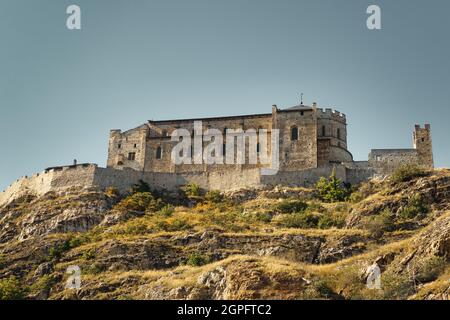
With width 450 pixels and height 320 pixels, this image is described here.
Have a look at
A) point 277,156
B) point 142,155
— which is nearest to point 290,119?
point 277,156

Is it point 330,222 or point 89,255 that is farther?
point 330,222

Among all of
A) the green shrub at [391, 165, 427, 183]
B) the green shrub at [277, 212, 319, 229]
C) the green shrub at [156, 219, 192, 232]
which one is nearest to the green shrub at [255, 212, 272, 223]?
the green shrub at [277, 212, 319, 229]

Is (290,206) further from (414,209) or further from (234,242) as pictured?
(414,209)

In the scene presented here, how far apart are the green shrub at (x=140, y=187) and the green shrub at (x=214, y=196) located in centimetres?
522

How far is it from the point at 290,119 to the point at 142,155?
45.5ft

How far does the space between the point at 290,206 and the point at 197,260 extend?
431 inches

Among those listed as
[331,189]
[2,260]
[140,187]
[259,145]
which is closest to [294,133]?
[259,145]

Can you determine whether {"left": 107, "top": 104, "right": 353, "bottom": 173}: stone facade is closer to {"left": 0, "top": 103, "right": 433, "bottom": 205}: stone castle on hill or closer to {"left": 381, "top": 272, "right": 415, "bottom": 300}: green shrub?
{"left": 0, "top": 103, "right": 433, "bottom": 205}: stone castle on hill

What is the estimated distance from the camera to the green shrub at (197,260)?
42.3m

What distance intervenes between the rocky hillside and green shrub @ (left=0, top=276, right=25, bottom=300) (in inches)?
3.1

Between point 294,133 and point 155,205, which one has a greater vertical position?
point 294,133

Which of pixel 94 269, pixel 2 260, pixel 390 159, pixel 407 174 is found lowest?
pixel 94 269

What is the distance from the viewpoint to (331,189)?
175 ft

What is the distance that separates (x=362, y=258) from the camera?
38438 mm
